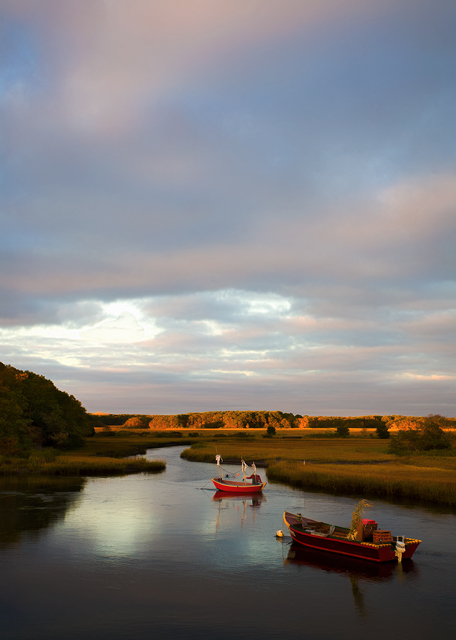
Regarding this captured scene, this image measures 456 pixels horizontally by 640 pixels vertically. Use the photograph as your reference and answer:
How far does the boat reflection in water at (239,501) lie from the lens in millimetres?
→ 50616

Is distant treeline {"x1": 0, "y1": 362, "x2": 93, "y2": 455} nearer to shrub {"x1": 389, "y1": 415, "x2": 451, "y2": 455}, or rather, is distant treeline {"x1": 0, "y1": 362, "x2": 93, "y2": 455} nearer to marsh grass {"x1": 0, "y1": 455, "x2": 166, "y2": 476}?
marsh grass {"x1": 0, "y1": 455, "x2": 166, "y2": 476}

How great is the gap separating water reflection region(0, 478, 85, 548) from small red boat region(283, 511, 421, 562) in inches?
817

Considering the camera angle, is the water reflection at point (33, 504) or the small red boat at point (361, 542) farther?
the water reflection at point (33, 504)

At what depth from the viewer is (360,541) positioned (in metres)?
31.4

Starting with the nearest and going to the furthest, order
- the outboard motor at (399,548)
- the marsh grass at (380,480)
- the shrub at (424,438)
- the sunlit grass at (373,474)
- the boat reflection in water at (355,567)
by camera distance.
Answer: the boat reflection in water at (355,567), the outboard motor at (399,548), the marsh grass at (380,480), the sunlit grass at (373,474), the shrub at (424,438)

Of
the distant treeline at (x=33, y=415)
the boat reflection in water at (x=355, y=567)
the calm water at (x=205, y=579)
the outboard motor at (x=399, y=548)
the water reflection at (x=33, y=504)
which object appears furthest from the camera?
the distant treeline at (x=33, y=415)

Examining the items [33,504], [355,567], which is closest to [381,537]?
[355,567]

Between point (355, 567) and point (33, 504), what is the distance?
3507 centimetres

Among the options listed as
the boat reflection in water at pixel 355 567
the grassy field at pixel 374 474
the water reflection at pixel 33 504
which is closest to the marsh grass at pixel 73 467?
the water reflection at pixel 33 504

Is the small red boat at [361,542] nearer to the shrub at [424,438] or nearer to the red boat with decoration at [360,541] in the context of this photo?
the red boat with decoration at [360,541]

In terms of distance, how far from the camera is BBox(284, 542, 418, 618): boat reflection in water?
92.3 ft

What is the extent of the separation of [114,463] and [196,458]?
27.8 metres

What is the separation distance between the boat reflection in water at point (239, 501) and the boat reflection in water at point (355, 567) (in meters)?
13.7

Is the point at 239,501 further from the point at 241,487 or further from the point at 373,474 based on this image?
the point at 373,474
